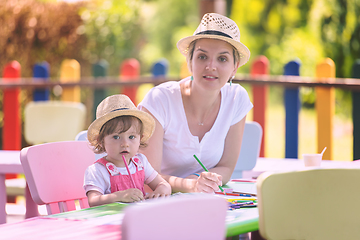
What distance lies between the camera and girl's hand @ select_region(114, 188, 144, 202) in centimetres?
168

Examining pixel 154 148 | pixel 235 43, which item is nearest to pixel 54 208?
pixel 154 148

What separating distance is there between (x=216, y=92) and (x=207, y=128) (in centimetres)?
18

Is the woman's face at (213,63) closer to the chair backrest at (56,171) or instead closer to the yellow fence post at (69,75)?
the chair backrest at (56,171)

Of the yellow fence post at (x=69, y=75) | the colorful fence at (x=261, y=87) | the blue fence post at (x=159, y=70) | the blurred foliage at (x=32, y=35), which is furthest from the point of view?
the blurred foliage at (x=32, y=35)

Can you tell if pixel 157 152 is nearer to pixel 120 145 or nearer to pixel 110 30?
pixel 120 145

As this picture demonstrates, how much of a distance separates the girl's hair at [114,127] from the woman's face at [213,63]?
1.51 feet

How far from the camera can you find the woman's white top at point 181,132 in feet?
7.75

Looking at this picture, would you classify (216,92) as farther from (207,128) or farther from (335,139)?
(335,139)

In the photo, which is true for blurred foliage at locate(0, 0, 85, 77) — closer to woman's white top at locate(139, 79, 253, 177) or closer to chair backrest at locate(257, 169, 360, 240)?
woman's white top at locate(139, 79, 253, 177)

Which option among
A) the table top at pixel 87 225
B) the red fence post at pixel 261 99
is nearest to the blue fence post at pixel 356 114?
the red fence post at pixel 261 99

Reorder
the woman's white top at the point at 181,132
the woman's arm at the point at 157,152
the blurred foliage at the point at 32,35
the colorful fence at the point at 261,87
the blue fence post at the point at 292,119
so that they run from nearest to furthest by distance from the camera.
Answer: the woman's arm at the point at 157,152 → the woman's white top at the point at 181,132 → the colorful fence at the point at 261,87 → the blue fence post at the point at 292,119 → the blurred foliage at the point at 32,35

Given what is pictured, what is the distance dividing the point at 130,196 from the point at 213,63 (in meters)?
0.84

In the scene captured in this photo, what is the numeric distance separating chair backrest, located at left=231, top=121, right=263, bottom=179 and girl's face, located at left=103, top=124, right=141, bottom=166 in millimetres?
1126

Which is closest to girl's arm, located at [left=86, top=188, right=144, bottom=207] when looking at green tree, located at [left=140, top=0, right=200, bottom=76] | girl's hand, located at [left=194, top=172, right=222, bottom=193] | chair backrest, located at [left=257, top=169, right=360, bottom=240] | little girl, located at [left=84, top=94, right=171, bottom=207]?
little girl, located at [left=84, top=94, right=171, bottom=207]
